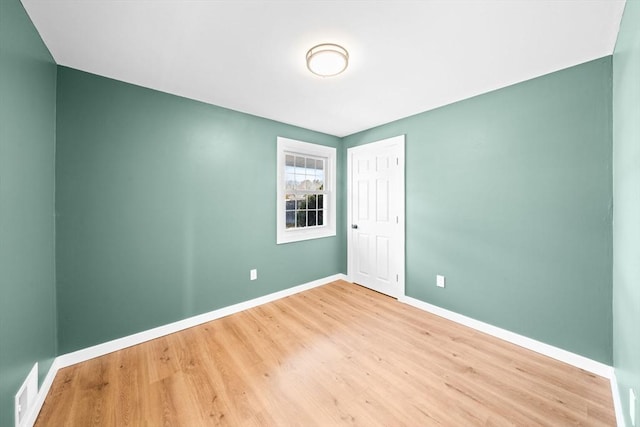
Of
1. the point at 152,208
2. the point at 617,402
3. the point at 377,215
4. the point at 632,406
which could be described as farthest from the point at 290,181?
the point at 617,402

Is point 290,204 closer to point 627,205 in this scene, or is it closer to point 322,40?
point 322,40

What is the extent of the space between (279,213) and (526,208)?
2684 mm

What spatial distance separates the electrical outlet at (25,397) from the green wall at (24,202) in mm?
45

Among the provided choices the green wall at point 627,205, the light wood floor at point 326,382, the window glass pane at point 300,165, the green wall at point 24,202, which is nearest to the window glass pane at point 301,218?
the window glass pane at point 300,165

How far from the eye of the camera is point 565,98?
1993mm

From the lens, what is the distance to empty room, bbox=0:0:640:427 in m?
1.43

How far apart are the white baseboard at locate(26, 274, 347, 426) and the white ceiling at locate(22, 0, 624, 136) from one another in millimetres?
2363

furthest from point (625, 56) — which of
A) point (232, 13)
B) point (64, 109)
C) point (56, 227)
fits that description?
point (56, 227)

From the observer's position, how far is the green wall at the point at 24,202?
1207 millimetres

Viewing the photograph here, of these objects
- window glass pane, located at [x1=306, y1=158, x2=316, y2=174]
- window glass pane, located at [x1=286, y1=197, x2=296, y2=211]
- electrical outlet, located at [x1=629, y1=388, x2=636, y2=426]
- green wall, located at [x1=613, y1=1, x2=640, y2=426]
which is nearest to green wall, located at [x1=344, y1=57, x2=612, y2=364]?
green wall, located at [x1=613, y1=1, x2=640, y2=426]

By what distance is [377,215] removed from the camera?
354cm

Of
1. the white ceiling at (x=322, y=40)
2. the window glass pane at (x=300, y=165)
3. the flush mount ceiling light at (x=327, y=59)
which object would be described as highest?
the white ceiling at (x=322, y=40)

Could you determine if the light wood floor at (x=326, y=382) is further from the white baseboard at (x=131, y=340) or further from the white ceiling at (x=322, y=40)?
the white ceiling at (x=322, y=40)

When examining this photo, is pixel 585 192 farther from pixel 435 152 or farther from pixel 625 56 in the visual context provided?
pixel 435 152
